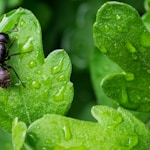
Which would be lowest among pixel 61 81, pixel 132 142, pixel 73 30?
pixel 73 30

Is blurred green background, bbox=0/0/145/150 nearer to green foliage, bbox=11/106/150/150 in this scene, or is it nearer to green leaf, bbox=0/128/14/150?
green leaf, bbox=0/128/14/150

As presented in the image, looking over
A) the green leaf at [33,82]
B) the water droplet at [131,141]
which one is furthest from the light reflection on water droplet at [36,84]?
the water droplet at [131,141]

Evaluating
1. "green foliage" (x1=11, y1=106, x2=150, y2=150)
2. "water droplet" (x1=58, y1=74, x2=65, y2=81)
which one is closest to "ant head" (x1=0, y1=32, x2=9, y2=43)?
"water droplet" (x1=58, y1=74, x2=65, y2=81)

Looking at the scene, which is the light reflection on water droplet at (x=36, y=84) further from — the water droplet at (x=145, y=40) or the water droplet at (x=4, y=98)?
the water droplet at (x=145, y=40)

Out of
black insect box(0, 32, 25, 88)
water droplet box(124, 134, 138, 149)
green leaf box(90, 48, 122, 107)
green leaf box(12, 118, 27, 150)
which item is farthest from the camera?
green leaf box(90, 48, 122, 107)

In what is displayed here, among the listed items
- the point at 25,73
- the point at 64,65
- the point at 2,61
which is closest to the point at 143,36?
the point at 64,65

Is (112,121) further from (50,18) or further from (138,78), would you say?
(50,18)

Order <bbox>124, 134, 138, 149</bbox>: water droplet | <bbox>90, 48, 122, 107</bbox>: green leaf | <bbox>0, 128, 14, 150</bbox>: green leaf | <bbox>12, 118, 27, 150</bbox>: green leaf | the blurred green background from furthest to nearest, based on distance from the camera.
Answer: the blurred green background → <bbox>90, 48, 122, 107</bbox>: green leaf → <bbox>0, 128, 14, 150</bbox>: green leaf → <bbox>124, 134, 138, 149</bbox>: water droplet → <bbox>12, 118, 27, 150</bbox>: green leaf
